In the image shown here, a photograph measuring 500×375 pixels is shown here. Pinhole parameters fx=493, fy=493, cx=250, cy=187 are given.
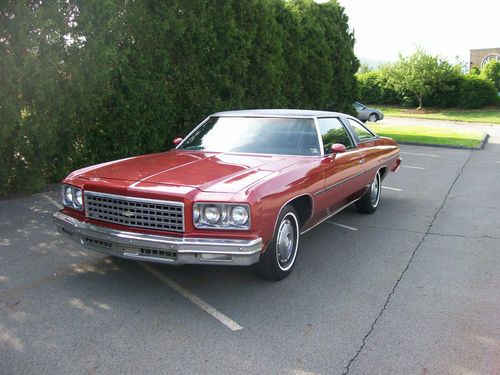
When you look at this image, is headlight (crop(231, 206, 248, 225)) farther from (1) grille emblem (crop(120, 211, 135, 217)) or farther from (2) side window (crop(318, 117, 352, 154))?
(2) side window (crop(318, 117, 352, 154))

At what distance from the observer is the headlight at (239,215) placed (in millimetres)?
3916

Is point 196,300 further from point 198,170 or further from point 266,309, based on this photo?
point 198,170

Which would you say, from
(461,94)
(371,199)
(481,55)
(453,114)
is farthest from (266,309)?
(481,55)

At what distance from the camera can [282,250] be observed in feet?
15.0

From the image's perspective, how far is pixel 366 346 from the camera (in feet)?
11.3

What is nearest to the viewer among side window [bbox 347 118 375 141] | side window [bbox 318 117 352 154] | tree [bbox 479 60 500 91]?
side window [bbox 318 117 352 154]

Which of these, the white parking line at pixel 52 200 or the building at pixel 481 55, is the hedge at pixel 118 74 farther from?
the building at pixel 481 55

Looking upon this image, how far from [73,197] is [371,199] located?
14.3ft

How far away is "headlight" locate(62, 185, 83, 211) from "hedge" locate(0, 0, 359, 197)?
3113mm

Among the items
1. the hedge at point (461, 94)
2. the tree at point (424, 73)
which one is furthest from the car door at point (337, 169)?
the tree at point (424, 73)

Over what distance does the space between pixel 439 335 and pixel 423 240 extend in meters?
2.56

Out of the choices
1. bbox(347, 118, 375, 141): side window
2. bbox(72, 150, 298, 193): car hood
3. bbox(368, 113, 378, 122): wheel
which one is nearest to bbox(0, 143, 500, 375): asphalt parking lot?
bbox(72, 150, 298, 193): car hood

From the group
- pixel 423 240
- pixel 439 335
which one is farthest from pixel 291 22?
pixel 439 335

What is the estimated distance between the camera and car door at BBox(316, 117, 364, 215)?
17.5ft
